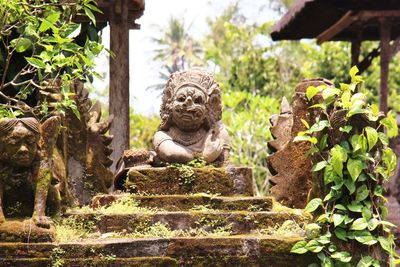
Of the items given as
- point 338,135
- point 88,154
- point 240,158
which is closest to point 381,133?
point 338,135

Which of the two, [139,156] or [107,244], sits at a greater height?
[139,156]

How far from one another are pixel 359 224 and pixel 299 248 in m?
0.44

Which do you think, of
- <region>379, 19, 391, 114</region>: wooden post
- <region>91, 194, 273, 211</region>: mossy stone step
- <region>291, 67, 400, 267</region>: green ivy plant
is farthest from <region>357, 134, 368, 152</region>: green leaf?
<region>379, 19, 391, 114</region>: wooden post

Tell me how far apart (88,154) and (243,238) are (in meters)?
2.02

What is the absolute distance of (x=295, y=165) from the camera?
22.0 feet

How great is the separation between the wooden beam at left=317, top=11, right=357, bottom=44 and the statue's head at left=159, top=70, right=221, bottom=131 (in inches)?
230

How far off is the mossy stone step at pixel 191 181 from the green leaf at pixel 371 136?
1.21 meters

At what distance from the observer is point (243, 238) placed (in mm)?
5418

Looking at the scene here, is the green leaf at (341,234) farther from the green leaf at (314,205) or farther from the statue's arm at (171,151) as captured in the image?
the statue's arm at (171,151)

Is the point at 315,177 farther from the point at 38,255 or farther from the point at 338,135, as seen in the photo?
the point at 38,255

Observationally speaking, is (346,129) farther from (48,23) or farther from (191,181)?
(48,23)

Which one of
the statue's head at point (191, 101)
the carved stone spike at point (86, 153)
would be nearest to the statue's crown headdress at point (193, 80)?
the statue's head at point (191, 101)

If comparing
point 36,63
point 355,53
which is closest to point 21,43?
point 36,63

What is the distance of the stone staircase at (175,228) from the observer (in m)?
5.26
